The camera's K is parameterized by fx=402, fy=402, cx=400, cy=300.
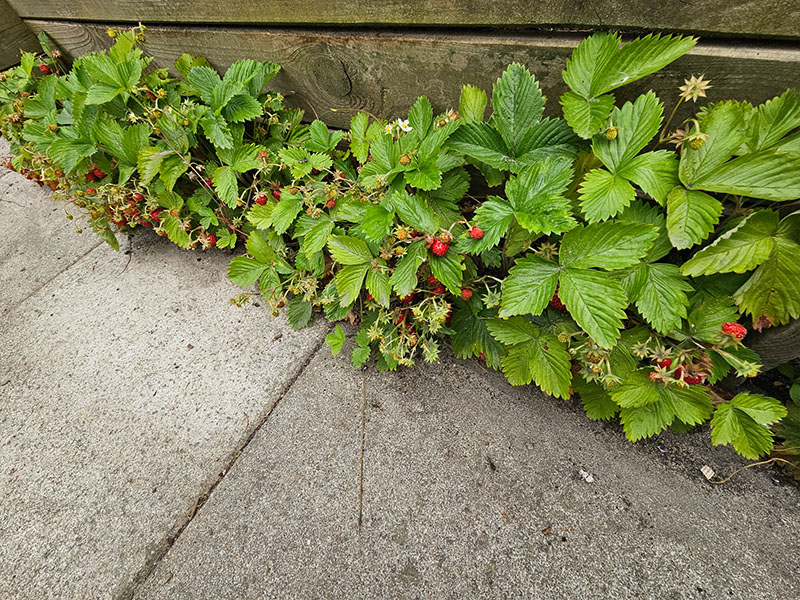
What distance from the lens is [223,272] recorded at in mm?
1980

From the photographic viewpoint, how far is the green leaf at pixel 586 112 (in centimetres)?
94

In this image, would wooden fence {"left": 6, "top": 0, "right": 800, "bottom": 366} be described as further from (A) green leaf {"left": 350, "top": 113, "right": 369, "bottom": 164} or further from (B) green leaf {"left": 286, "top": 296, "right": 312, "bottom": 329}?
(B) green leaf {"left": 286, "top": 296, "right": 312, "bottom": 329}

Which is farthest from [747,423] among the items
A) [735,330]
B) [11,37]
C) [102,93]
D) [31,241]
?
[11,37]

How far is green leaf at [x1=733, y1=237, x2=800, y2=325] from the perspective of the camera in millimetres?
875

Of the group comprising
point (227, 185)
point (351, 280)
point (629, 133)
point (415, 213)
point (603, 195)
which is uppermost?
point (629, 133)

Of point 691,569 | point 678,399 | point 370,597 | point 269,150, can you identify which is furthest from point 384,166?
point 691,569

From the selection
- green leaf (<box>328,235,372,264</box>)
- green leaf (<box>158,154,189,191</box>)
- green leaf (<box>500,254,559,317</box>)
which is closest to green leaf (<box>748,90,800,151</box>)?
green leaf (<box>500,254,559,317</box>)

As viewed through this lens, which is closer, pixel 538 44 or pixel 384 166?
pixel 538 44

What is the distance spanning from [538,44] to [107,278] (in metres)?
2.16

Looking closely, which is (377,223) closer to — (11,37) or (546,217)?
(546,217)

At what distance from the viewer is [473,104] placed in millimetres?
1146

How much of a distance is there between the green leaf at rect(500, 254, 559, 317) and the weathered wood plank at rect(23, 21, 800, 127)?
0.50 meters

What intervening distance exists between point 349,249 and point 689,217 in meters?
0.87

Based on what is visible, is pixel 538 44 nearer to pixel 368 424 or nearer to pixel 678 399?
pixel 678 399
